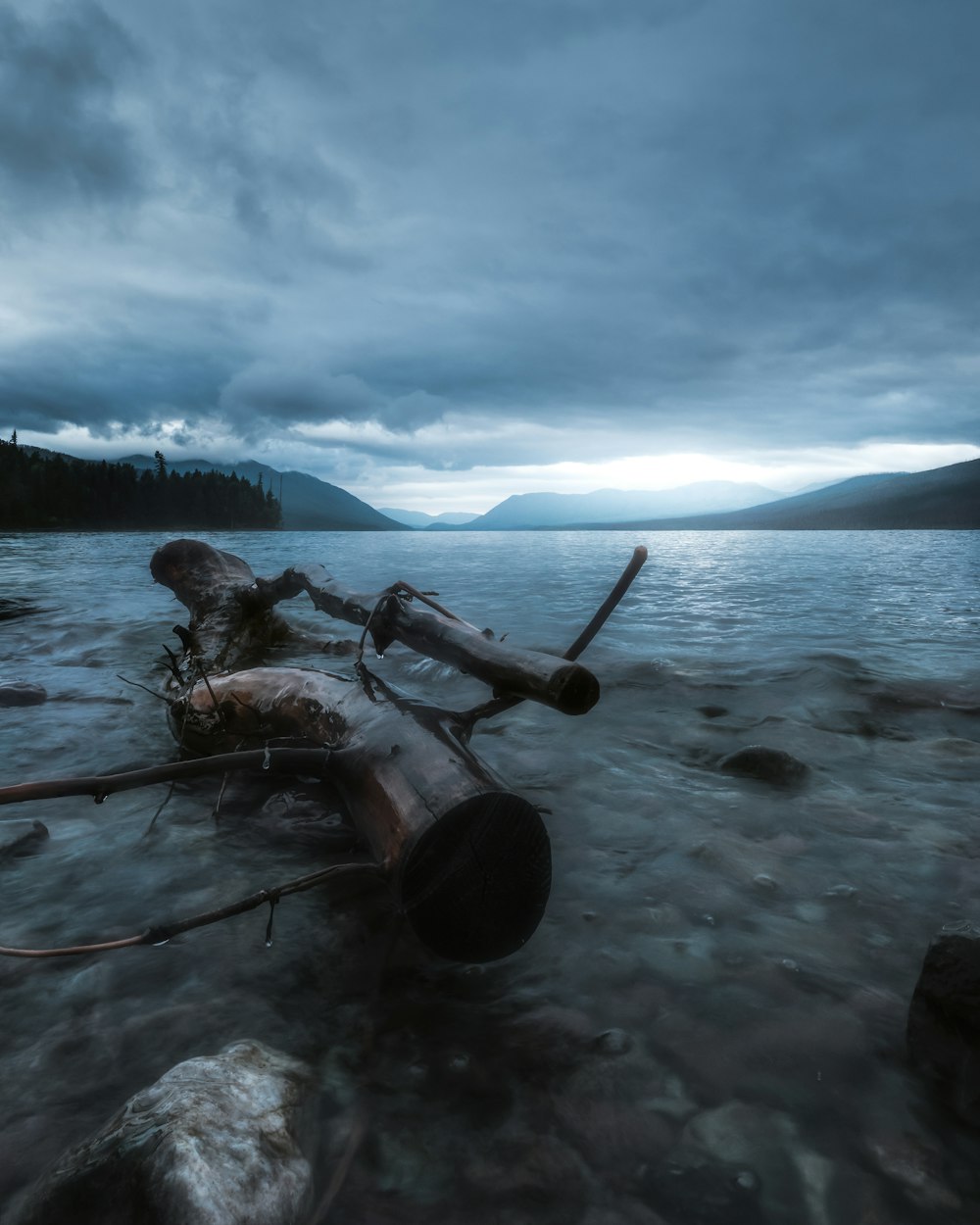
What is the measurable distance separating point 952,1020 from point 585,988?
51.9 inches

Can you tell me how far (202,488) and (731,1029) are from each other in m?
132

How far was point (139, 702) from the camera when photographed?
A: 24.7ft

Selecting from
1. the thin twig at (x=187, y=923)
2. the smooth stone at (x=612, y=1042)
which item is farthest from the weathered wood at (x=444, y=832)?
the smooth stone at (x=612, y=1042)

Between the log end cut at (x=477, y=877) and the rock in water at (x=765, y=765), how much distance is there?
3058 millimetres

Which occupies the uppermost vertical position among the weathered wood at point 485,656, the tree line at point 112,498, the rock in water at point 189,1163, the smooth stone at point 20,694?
the tree line at point 112,498

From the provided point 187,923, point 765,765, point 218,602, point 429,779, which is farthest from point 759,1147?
point 218,602

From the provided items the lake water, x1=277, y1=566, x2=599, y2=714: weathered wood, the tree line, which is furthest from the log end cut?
the tree line

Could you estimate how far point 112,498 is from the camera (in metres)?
106

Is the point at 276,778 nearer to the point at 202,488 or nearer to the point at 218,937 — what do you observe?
the point at 218,937

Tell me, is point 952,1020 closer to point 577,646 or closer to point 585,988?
point 585,988

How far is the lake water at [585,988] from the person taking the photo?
78.1 inches

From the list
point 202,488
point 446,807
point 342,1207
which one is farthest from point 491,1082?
point 202,488

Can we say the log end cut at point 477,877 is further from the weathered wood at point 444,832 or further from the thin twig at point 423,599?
the thin twig at point 423,599

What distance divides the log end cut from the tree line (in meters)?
110
